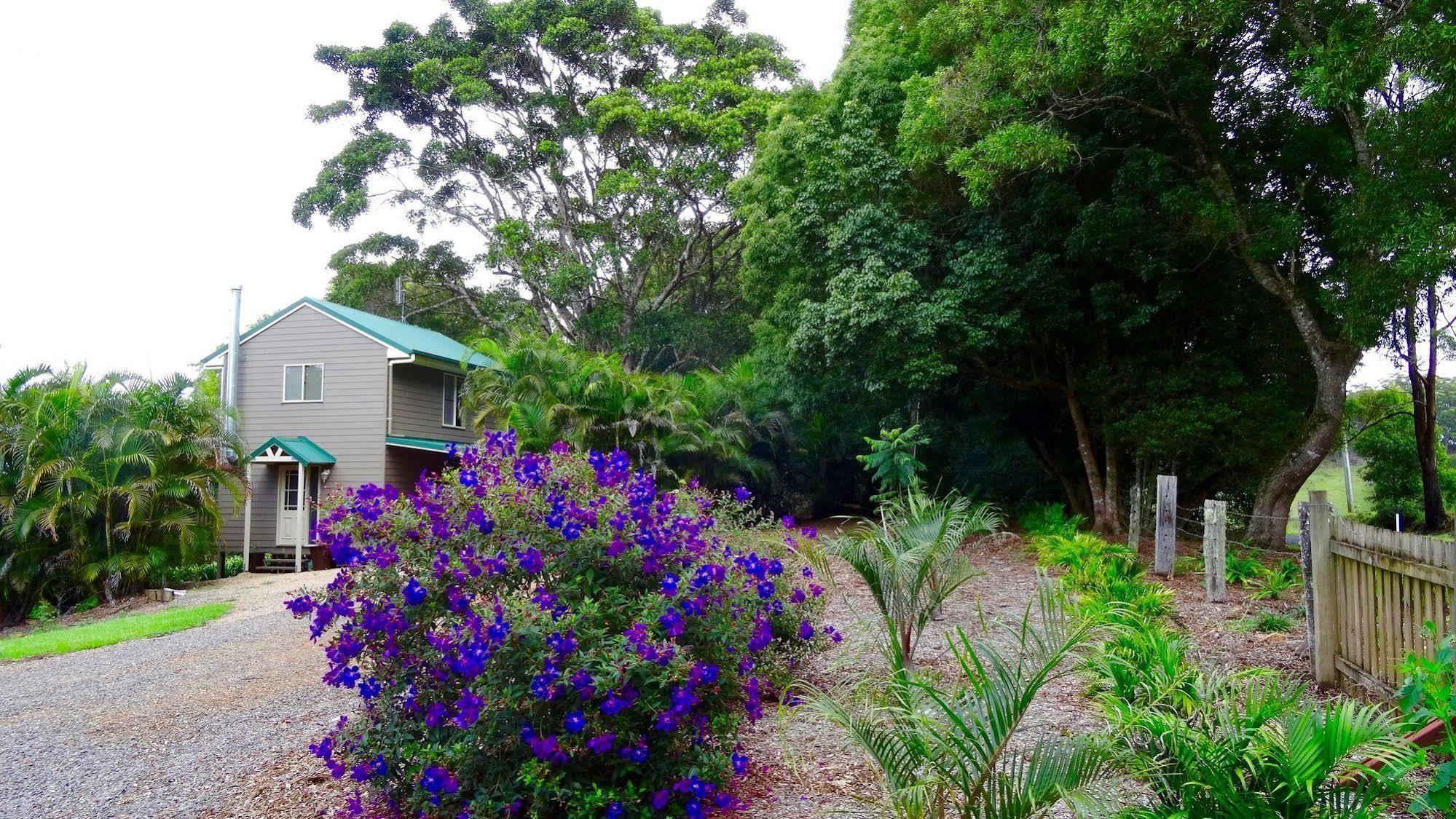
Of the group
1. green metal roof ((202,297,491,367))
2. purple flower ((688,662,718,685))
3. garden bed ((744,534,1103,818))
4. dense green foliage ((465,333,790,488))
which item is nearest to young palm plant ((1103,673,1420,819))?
garden bed ((744,534,1103,818))

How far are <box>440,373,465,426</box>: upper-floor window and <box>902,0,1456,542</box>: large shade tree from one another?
1275cm

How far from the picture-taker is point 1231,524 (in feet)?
38.8

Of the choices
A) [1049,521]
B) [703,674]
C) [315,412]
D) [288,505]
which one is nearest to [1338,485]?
[1049,521]

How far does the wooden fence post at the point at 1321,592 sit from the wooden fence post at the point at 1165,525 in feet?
12.7

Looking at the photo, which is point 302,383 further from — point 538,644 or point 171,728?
point 538,644

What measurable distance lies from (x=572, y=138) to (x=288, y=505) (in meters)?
12.0

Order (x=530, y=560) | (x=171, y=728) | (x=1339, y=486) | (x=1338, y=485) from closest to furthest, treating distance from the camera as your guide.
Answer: (x=530, y=560)
(x=171, y=728)
(x=1339, y=486)
(x=1338, y=485)

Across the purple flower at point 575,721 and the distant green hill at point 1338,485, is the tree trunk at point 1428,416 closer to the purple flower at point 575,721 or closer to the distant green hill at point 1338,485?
the distant green hill at point 1338,485

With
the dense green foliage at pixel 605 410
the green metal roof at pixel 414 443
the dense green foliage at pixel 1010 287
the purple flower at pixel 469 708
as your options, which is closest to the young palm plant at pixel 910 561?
the purple flower at pixel 469 708

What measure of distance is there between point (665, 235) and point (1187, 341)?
46.3 ft

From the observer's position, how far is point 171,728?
5.86 metres

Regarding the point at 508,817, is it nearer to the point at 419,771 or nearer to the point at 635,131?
the point at 419,771

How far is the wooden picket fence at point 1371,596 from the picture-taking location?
4.25 metres

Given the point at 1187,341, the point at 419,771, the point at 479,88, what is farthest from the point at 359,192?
the point at 419,771
